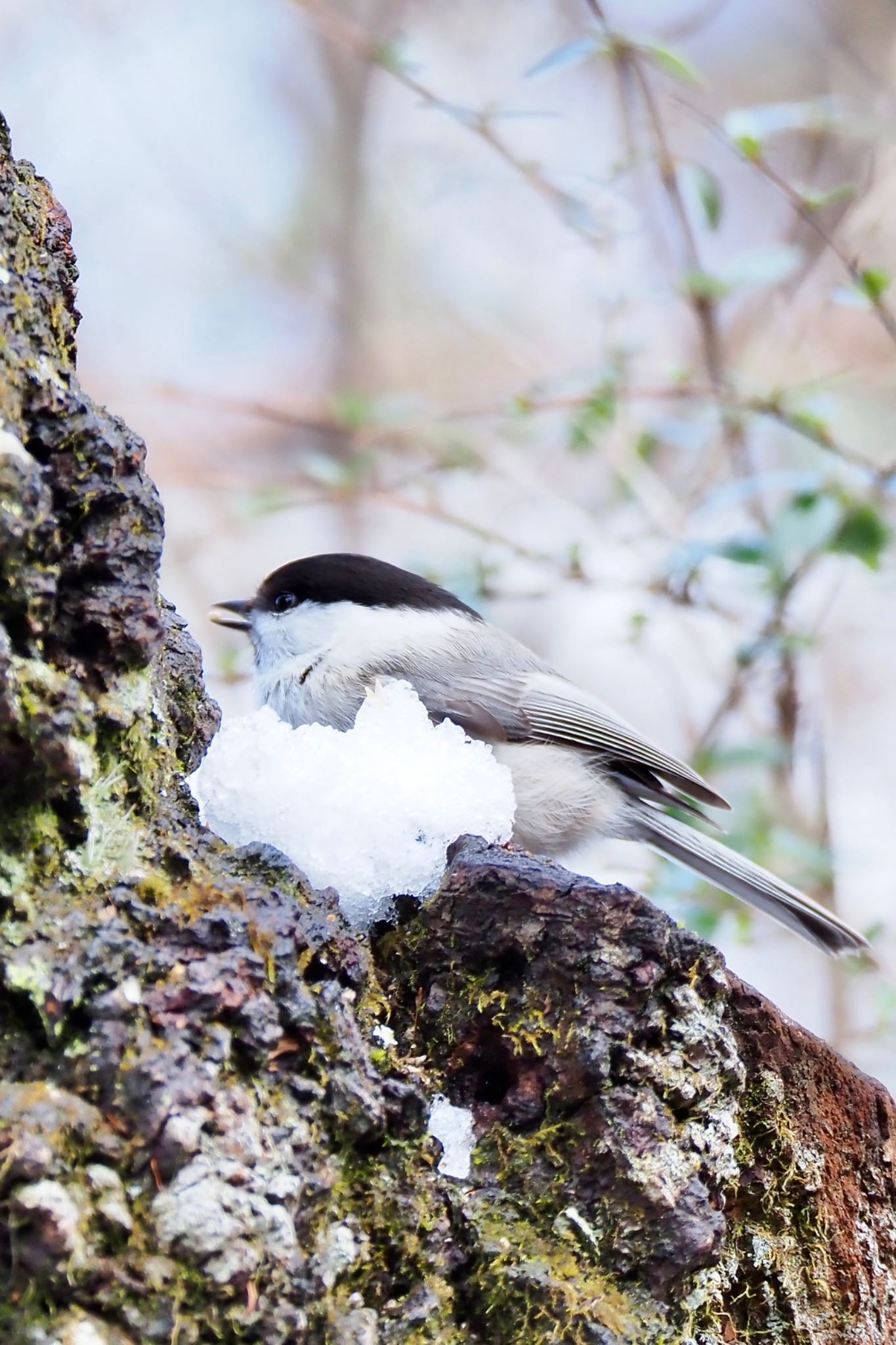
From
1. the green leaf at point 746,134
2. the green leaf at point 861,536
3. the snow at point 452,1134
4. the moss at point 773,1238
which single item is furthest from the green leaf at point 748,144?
the snow at point 452,1134

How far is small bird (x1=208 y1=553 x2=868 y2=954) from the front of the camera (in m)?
1.91

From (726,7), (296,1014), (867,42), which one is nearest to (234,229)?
(726,7)

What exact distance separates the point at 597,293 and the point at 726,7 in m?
2.44

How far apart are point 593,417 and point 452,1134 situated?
1.98m

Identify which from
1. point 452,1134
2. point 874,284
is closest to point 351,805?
point 452,1134

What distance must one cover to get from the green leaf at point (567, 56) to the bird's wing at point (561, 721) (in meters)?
1.04

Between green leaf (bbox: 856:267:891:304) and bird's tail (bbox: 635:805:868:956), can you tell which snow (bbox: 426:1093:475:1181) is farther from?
green leaf (bbox: 856:267:891:304)

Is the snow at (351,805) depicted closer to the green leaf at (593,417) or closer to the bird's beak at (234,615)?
the bird's beak at (234,615)

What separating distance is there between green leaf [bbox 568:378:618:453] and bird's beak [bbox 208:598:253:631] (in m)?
0.87

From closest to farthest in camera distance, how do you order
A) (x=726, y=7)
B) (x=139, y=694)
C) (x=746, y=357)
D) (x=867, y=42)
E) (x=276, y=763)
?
1. (x=139, y=694)
2. (x=276, y=763)
3. (x=746, y=357)
4. (x=867, y=42)
5. (x=726, y=7)

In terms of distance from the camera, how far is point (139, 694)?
3.10 ft

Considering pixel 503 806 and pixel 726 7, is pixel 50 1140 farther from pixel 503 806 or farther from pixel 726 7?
pixel 726 7

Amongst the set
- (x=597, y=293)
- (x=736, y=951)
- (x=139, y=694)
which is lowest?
(x=139, y=694)

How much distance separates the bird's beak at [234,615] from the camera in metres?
2.23
